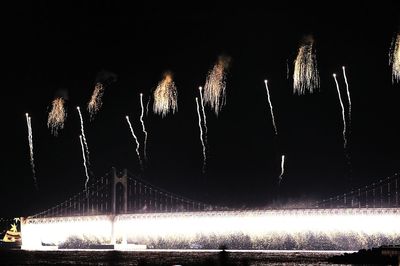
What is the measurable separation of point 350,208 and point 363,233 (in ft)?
12.8

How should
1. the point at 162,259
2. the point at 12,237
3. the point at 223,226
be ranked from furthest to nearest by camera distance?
the point at 12,237, the point at 223,226, the point at 162,259

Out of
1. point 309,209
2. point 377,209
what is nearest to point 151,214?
point 309,209

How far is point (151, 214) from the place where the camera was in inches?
3270

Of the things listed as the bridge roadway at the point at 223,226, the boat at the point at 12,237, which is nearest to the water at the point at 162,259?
the bridge roadway at the point at 223,226

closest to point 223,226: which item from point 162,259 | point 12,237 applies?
point 162,259

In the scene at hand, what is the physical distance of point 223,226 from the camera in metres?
79.4

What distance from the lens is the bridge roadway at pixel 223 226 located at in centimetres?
7006

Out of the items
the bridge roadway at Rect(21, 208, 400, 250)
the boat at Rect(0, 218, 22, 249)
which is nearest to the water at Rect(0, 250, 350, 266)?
the bridge roadway at Rect(21, 208, 400, 250)

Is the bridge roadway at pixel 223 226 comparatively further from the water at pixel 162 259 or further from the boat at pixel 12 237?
the boat at pixel 12 237

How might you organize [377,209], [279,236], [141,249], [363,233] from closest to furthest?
[377,209] → [363,233] → [279,236] → [141,249]

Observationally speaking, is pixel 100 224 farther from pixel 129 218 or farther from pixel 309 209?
pixel 309 209

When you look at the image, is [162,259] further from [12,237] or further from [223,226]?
[12,237]

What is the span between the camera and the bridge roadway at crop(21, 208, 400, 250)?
70062 mm

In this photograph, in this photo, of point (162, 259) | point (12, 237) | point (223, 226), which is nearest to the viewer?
point (162, 259)
